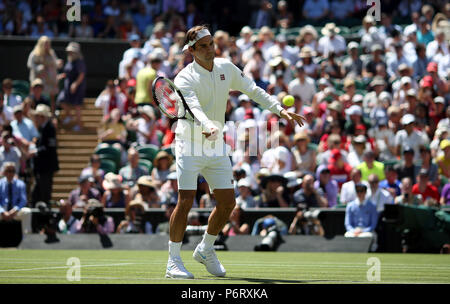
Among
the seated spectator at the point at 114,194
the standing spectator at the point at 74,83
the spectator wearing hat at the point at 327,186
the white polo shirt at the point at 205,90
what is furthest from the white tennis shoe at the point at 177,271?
the standing spectator at the point at 74,83

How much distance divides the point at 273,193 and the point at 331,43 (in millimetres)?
6380

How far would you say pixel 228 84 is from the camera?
9234 mm

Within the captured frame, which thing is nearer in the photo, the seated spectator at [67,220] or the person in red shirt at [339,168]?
the seated spectator at [67,220]

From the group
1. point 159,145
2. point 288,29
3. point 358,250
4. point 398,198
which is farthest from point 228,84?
point 288,29

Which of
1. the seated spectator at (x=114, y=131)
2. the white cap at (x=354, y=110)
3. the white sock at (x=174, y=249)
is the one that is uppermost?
the white cap at (x=354, y=110)

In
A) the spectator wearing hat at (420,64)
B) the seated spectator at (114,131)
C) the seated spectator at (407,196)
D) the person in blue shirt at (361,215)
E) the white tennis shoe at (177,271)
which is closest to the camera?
the white tennis shoe at (177,271)

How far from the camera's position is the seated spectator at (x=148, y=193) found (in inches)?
658

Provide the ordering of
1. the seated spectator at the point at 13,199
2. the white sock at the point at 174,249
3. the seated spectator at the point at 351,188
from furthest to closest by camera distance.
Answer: the seated spectator at the point at 13,199 < the seated spectator at the point at 351,188 < the white sock at the point at 174,249

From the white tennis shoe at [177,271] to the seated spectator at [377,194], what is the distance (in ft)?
22.7

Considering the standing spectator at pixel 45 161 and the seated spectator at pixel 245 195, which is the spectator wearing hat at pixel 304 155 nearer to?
the seated spectator at pixel 245 195

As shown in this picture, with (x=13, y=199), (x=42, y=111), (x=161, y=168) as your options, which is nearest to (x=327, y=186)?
(x=161, y=168)

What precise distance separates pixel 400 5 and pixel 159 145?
8990 millimetres

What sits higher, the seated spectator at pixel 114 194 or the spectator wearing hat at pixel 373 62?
the spectator wearing hat at pixel 373 62

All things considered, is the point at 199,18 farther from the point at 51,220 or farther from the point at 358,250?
the point at 358,250
